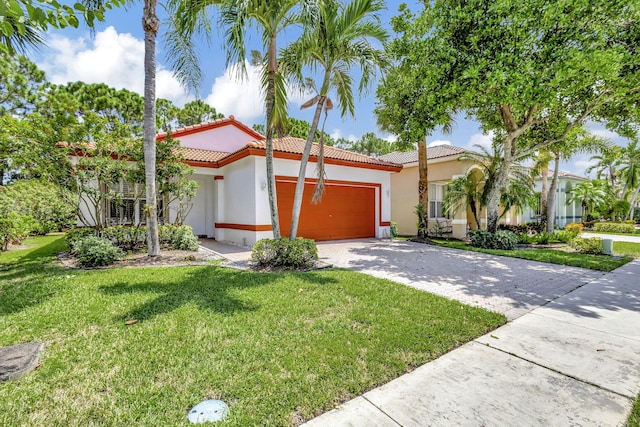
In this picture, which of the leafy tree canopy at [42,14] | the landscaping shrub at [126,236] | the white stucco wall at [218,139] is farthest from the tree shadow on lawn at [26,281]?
the white stucco wall at [218,139]

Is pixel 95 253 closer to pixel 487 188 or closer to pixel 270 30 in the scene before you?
pixel 270 30

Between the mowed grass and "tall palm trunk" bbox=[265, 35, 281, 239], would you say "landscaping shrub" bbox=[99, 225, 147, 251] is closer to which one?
the mowed grass

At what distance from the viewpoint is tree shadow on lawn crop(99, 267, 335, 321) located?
468cm

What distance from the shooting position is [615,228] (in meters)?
20.1

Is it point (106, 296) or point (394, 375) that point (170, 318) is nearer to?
point (106, 296)

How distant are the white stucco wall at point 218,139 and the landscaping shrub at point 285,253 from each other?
11567mm

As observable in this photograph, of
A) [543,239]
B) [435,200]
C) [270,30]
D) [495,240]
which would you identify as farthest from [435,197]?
[270,30]

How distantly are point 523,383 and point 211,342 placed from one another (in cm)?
350

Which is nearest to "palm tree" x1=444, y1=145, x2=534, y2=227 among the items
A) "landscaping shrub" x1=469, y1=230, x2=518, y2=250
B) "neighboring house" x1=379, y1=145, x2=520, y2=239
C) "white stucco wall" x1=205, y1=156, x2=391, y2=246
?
"neighboring house" x1=379, y1=145, x2=520, y2=239

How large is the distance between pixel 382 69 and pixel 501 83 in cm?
371

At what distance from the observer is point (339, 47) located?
7672 mm

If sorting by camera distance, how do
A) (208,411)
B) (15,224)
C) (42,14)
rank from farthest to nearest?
1. (15,224)
2. (208,411)
3. (42,14)

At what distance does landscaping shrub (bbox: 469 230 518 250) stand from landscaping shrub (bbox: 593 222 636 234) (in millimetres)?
14555

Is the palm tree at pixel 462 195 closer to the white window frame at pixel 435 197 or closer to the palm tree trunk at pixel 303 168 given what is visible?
the white window frame at pixel 435 197
